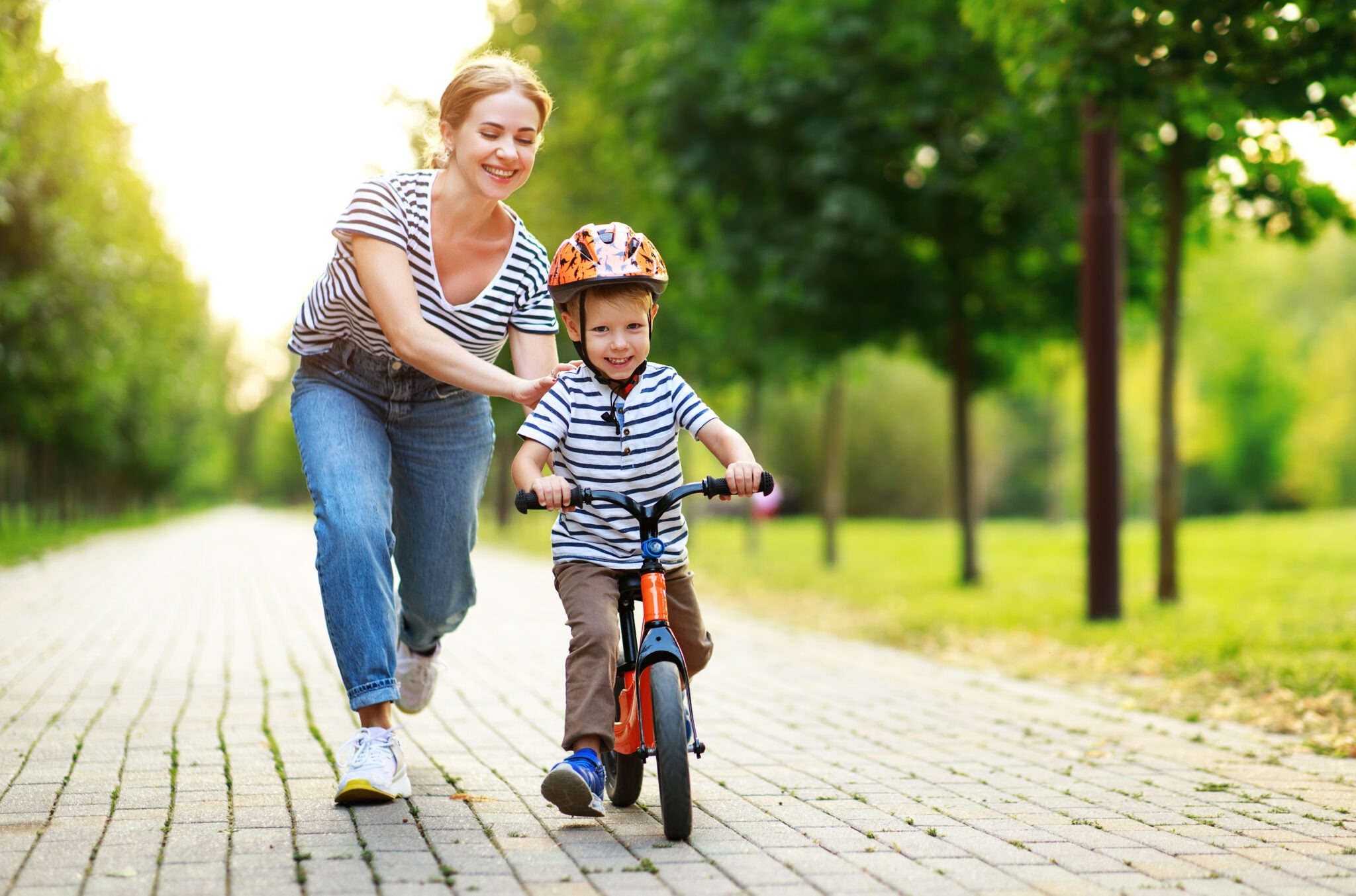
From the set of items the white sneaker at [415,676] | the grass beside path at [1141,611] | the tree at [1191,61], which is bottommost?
the grass beside path at [1141,611]

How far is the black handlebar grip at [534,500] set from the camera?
341 cm

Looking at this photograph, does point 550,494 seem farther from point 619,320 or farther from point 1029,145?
point 1029,145

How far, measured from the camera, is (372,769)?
3.95m

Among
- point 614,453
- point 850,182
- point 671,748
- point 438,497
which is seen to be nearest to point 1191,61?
point 614,453

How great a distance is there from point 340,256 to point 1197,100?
17.5 feet

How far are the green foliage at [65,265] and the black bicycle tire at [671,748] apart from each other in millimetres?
9335

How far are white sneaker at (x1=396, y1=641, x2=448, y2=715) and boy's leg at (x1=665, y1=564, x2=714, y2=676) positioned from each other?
1.18m

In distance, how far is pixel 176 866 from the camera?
10.7 feet

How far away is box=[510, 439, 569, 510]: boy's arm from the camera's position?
11.5 feet

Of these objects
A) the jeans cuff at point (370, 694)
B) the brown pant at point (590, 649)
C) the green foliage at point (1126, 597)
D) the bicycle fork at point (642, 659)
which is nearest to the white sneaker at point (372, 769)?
the jeans cuff at point (370, 694)

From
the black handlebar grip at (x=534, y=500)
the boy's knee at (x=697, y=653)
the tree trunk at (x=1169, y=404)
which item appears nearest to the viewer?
the black handlebar grip at (x=534, y=500)

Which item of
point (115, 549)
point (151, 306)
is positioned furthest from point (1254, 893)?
point (151, 306)

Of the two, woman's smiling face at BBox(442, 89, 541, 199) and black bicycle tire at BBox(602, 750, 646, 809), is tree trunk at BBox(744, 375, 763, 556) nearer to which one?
black bicycle tire at BBox(602, 750, 646, 809)

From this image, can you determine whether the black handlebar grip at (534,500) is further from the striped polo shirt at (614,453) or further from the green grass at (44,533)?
the green grass at (44,533)
